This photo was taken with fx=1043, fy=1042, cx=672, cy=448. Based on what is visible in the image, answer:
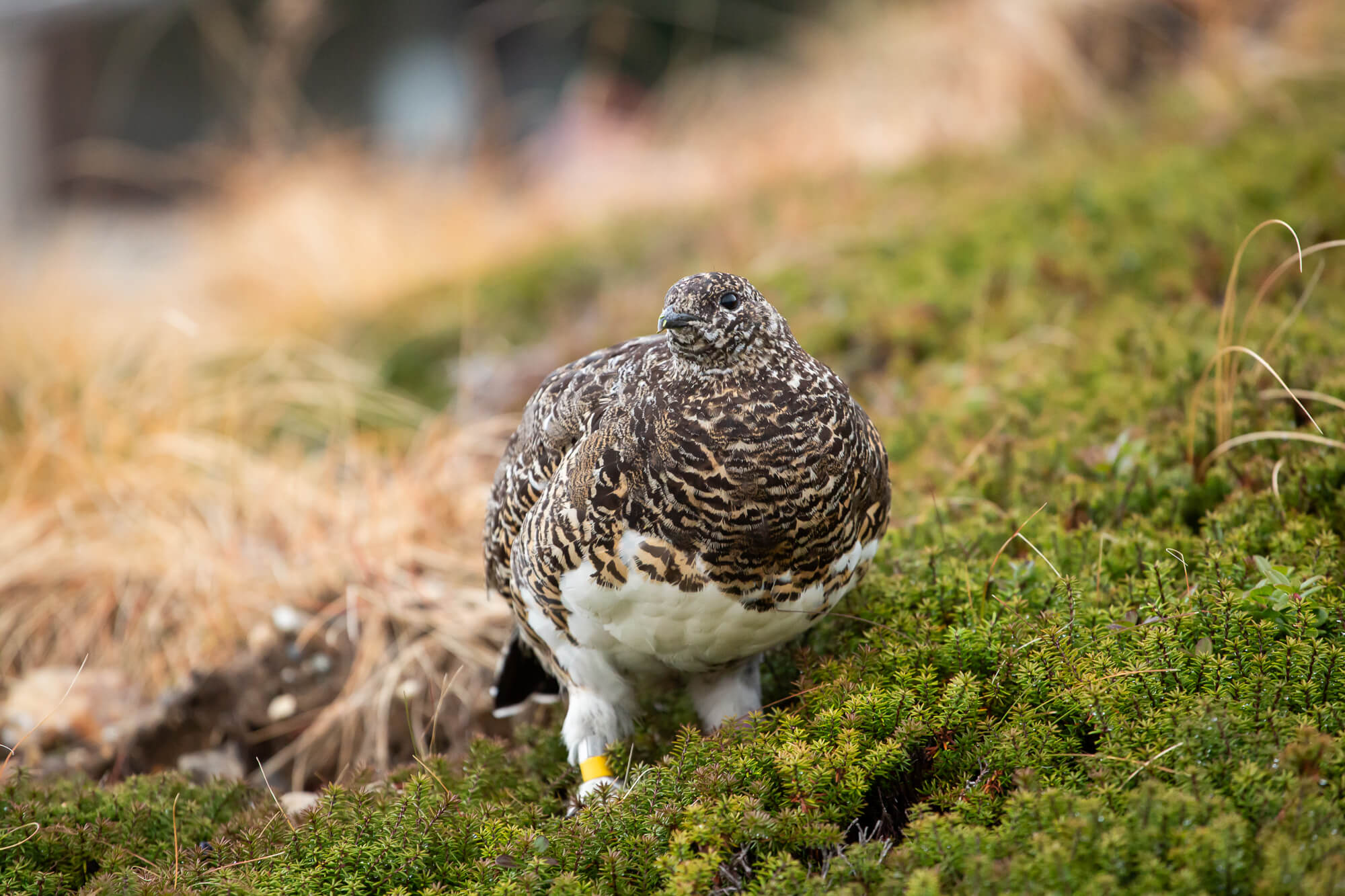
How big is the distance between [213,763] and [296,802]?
66 centimetres

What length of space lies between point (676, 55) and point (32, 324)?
9379mm

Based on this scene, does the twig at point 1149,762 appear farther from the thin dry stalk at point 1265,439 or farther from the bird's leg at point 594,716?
the bird's leg at point 594,716

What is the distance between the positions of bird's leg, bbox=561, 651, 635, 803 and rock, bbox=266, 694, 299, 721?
1.33 metres

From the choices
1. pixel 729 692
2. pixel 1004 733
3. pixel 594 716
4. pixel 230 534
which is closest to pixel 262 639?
pixel 230 534

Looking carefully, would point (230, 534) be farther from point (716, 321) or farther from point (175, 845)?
point (716, 321)

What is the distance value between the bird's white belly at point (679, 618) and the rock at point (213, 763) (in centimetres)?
163

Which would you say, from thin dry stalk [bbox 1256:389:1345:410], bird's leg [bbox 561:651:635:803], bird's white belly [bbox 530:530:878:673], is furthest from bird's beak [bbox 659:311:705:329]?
thin dry stalk [bbox 1256:389:1345:410]

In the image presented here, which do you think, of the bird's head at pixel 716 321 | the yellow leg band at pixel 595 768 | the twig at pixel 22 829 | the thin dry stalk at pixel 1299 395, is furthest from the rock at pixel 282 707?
the thin dry stalk at pixel 1299 395

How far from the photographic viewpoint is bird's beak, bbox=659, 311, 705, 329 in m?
2.09

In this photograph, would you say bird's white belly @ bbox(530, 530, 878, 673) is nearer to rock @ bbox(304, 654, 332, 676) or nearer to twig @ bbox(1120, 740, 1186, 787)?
twig @ bbox(1120, 740, 1186, 787)

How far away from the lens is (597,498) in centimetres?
219

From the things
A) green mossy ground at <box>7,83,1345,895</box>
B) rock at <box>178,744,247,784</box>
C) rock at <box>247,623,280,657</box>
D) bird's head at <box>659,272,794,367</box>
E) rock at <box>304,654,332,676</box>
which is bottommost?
rock at <box>178,744,247,784</box>

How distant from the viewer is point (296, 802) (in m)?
2.84

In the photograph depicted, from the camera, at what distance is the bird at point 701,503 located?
209 cm
